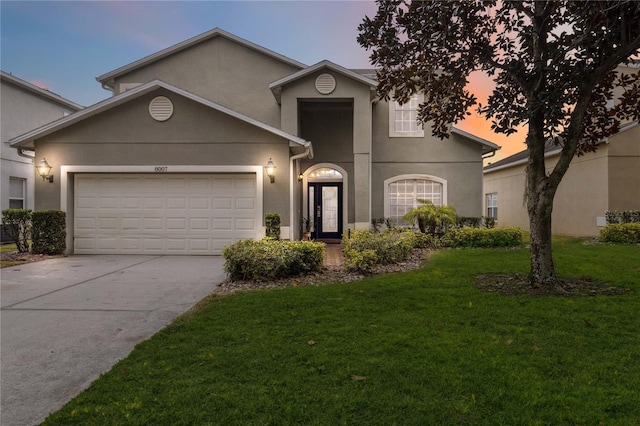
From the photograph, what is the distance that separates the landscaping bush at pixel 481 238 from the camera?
37.6 ft

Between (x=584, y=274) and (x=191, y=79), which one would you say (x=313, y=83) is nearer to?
(x=191, y=79)

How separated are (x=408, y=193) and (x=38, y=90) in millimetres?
16297

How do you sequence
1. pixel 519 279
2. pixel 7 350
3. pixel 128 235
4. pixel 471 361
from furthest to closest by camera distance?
pixel 128 235
pixel 519 279
pixel 7 350
pixel 471 361

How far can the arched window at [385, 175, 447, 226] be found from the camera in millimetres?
14117

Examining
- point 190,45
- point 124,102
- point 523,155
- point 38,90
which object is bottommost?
point 523,155

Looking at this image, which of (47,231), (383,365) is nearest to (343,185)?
(47,231)

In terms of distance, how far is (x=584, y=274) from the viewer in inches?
279

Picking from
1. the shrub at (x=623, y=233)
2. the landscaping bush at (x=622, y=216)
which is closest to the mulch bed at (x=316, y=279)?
the shrub at (x=623, y=233)

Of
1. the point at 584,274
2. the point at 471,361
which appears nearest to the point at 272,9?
the point at 584,274

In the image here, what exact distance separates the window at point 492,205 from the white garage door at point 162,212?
50.9 feet

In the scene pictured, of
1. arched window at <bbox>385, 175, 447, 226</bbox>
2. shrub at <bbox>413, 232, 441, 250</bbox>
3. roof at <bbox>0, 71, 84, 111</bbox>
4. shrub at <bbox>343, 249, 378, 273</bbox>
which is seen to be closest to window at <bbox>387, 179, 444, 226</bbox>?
arched window at <bbox>385, 175, 447, 226</bbox>

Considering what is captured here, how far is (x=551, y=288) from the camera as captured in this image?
5922 millimetres

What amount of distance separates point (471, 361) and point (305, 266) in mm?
4427

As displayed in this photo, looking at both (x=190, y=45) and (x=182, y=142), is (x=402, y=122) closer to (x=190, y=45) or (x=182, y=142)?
(x=182, y=142)
